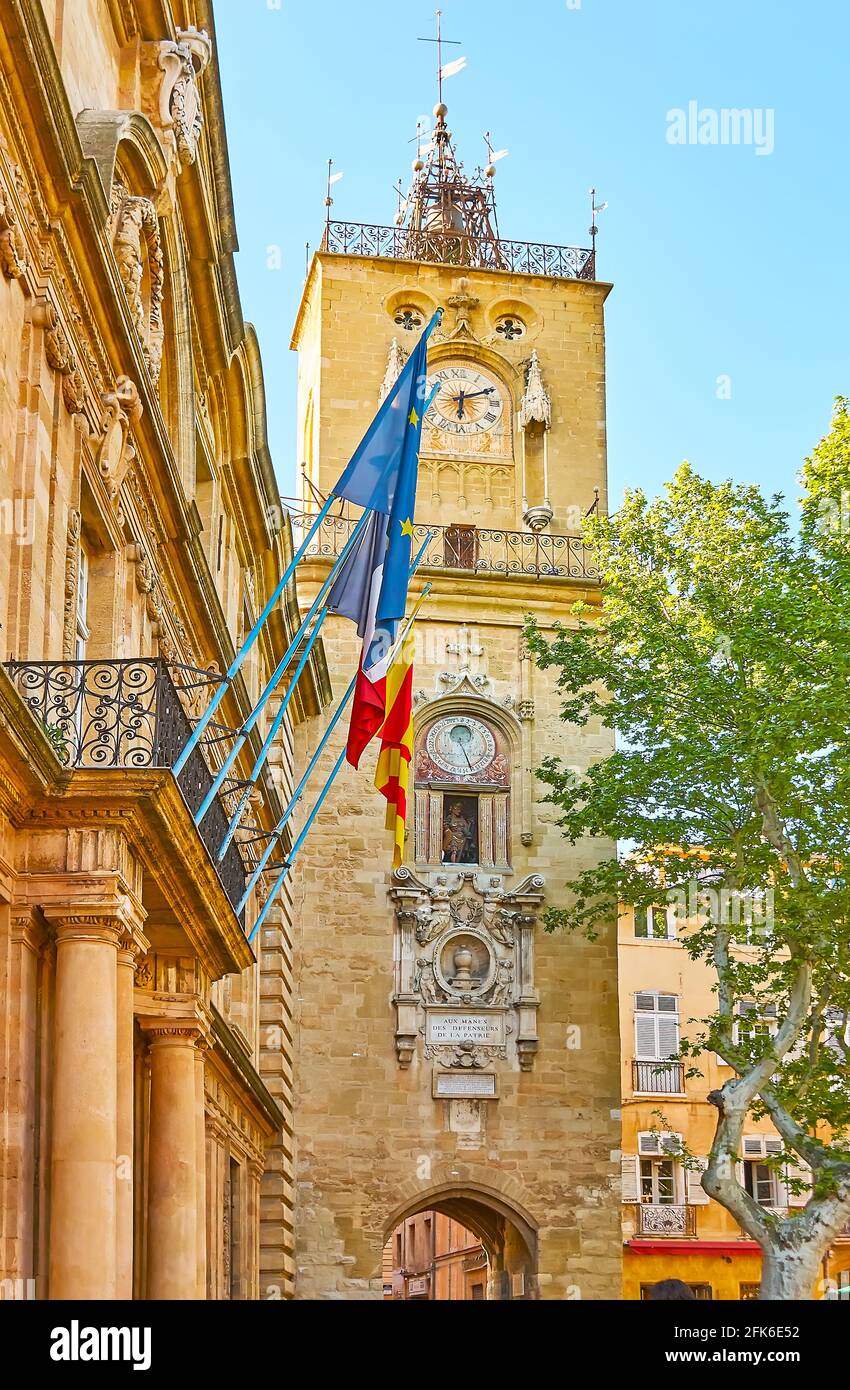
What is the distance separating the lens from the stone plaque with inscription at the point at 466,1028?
105ft

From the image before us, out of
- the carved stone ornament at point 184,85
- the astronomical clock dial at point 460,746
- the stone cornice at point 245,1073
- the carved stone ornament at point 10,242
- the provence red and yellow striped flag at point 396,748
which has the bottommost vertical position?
the stone cornice at point 245,1073

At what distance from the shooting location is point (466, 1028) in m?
32.2

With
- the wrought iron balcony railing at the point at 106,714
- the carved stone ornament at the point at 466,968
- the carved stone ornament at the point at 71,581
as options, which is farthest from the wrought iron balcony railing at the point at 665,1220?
the carved stone ornament at the point at 71,581

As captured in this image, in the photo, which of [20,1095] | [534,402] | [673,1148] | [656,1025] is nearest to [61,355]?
[20,1095]

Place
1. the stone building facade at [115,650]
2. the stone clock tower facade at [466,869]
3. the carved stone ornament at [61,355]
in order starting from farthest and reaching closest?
the stone clock tower facade at [466,869], the carved stone ornament at [61,355], the stone building facade at [115,650]

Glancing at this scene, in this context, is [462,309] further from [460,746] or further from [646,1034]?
[646,1034]

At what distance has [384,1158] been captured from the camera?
103 feet

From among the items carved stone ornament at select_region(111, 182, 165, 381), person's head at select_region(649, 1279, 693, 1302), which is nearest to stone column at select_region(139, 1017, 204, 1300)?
carved stone ornament at select_region(111, 182, 165, 381)

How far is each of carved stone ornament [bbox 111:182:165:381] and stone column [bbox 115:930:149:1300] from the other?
231 inches

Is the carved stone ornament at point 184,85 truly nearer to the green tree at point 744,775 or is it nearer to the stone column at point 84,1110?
the stone column at point 84,1110

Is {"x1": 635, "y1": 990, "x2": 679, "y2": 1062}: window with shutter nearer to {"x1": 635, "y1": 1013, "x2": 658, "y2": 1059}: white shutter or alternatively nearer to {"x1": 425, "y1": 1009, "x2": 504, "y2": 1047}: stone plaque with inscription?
{"x1": 635, "y1": 1013, "x2": 658, "y2": 1059}: white shutter

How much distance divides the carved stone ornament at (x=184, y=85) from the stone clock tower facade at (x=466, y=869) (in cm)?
1463

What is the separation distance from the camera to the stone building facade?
41.6 ft

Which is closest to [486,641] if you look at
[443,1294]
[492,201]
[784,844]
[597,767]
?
[597,767]
